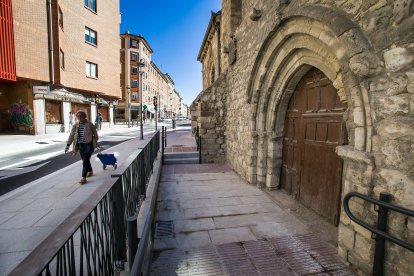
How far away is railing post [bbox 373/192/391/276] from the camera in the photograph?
209 cm

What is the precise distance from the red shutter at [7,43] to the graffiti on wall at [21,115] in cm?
297

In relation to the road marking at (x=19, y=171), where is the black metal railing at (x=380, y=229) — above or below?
above

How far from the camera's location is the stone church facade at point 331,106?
2.00 meters

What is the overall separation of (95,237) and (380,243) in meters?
2.78

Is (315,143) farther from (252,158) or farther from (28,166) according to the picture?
(28,166)

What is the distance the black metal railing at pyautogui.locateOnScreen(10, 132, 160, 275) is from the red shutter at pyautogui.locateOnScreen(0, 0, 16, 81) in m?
14.5

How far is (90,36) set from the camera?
752 inches

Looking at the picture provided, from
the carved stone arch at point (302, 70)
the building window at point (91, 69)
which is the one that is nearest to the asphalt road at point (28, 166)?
the carved stone arch at point (302, 70)

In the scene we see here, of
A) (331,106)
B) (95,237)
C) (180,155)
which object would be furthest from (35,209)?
(331,106)

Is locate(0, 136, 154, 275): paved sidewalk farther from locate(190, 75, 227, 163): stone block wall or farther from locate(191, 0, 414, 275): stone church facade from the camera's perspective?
locate(190, 75, 227, 163): stone block wall

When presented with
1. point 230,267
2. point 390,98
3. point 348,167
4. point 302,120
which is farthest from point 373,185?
point 302,120

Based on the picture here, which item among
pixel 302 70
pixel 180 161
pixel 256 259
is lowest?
pixel 256 259

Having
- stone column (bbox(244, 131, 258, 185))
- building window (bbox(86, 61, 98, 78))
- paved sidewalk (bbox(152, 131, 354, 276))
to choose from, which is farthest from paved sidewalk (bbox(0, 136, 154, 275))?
building window (bbox(86, 61, 98, 78))

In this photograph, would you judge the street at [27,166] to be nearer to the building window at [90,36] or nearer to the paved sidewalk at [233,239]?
the paved sidewalk at [233,239]
